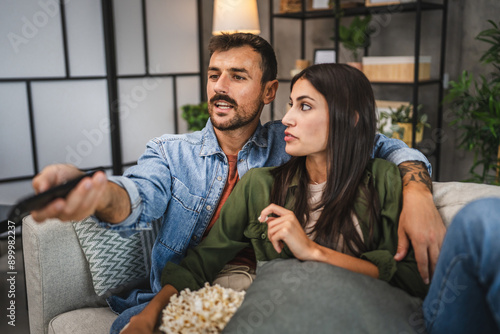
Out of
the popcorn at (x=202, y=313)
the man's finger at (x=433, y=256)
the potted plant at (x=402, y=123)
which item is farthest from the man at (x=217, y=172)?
the potted plant at (x=402, y=123)

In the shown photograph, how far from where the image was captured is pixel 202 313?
927 millimetres

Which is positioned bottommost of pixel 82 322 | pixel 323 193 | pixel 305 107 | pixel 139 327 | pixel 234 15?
pixel 82 322

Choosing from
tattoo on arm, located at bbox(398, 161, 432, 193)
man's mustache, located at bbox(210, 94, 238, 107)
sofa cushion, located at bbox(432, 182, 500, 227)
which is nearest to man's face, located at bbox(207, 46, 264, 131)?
man's mustache, located at bbox(210, 94, 238, 107)

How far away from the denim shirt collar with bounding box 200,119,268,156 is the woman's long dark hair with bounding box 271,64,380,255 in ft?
1.03

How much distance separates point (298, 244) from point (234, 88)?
2.32 ft

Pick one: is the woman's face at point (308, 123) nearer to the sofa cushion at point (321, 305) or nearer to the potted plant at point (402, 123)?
the sofa cushion at point (321, 305)

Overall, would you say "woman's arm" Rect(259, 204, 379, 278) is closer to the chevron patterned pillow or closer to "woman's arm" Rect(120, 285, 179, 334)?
"woman's arm" Rect(120, 285, 179, 334)

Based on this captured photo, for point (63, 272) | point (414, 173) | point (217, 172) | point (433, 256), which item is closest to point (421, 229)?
point (433, 256)

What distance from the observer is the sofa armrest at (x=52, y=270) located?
1256 millimetres

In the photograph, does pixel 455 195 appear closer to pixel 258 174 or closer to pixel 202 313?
pixel 258 174

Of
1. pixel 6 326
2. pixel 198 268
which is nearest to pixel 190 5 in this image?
pixel 6 326

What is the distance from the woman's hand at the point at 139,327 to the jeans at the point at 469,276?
617mm

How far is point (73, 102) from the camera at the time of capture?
307cm

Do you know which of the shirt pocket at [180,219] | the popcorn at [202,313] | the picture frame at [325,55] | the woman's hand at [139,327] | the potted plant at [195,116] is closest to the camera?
the popcorn at [202,313]
